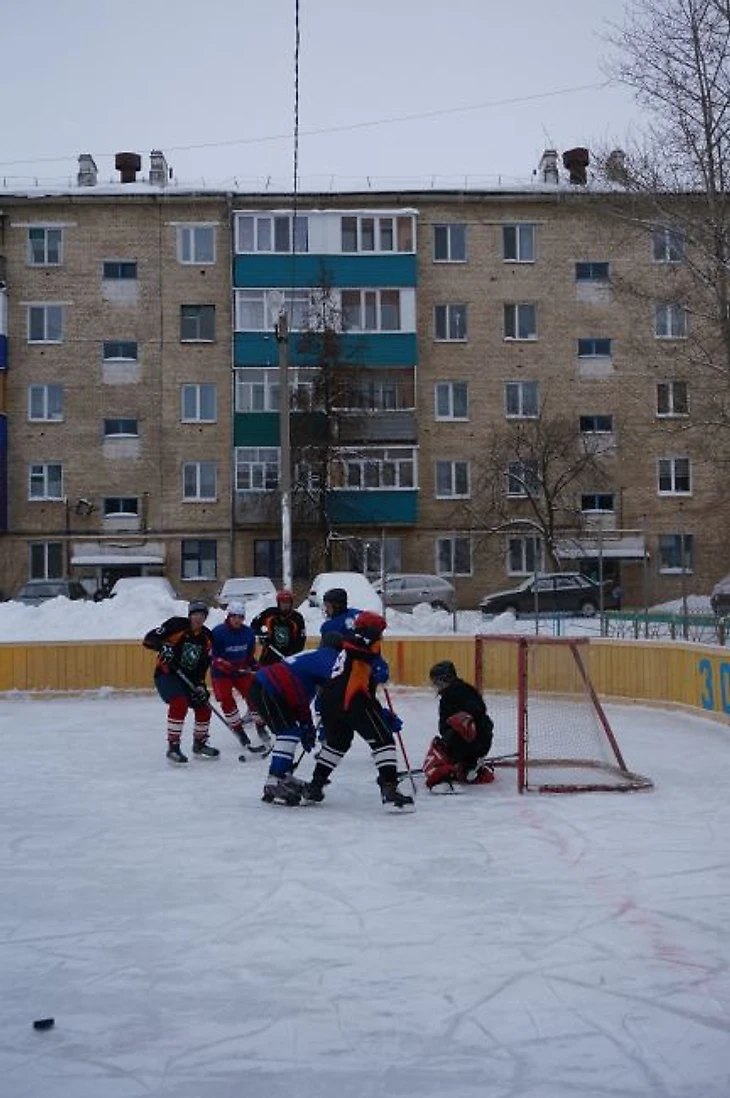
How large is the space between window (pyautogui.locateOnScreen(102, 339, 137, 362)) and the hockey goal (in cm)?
2719

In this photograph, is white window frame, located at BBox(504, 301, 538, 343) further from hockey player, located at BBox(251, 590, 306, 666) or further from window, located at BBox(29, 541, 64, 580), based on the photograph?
hockey player, located at BBox(251, 590, 306, 666)

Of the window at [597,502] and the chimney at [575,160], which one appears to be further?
the chimney at [575,160]

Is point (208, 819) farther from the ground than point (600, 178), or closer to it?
closer to it

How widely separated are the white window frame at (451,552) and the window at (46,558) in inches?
410

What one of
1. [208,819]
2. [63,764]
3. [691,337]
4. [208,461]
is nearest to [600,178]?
[691,337]

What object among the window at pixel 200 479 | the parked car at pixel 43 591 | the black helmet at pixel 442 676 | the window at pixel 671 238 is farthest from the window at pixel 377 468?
the black helmet at pixel 442 676

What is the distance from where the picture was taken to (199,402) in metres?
36.8

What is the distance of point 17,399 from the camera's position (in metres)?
36.5

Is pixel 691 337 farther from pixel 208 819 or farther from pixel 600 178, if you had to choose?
pixel 208 819

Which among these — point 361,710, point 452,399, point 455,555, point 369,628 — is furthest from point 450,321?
point 361,710

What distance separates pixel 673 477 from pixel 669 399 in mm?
2221

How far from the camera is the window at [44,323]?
36625 mm

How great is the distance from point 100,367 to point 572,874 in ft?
105

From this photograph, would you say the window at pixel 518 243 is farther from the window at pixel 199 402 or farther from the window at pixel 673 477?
the window at pixel 199 402
